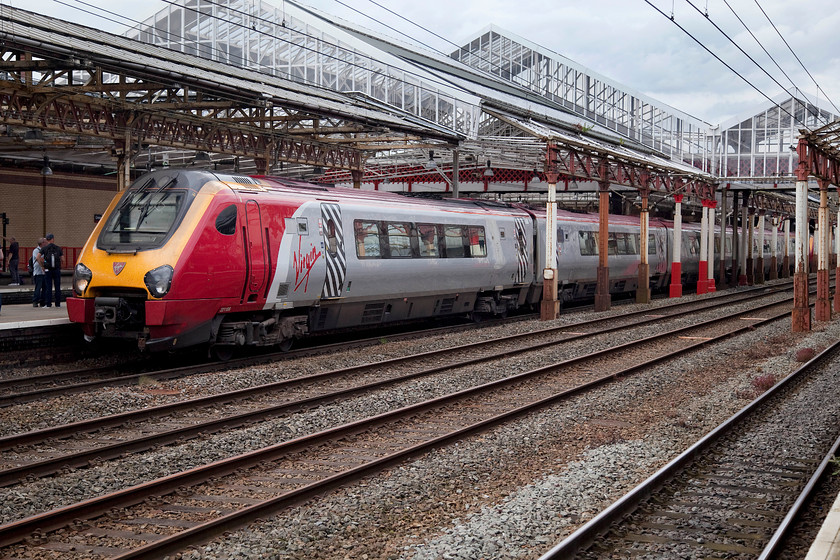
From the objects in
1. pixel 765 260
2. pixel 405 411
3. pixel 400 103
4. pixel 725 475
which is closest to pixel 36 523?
pixel 405 411

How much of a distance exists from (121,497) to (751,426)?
23.3ft

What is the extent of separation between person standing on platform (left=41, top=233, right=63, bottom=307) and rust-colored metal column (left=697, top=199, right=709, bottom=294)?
24278 millimetres

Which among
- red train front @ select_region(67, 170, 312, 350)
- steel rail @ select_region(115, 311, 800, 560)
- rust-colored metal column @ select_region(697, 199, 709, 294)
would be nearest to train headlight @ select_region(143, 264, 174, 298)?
red train front @ select_region(67, 170, 312, 350)

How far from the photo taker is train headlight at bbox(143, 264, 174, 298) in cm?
1170

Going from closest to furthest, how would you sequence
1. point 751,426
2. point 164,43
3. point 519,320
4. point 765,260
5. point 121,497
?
point 121,497, point 751,426, point 519,320, point 164,43, point 765,260

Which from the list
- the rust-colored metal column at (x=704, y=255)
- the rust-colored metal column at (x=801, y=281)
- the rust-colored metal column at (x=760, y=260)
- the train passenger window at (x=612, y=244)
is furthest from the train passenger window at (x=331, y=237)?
the rust-colored metal column at (x=760, y=260)

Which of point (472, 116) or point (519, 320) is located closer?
point (519, 320)

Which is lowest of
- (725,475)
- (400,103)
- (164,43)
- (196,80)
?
(725,475)

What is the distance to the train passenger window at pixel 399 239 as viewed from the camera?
53.3 ft

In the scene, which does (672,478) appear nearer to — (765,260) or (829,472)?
(829,472)

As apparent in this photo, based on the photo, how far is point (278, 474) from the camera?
759 centimetres

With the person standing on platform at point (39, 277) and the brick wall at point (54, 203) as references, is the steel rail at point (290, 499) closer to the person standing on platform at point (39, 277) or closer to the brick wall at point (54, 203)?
the person standing on platform at point (39, 277)

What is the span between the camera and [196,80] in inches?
584

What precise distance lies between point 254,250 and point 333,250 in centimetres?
199
